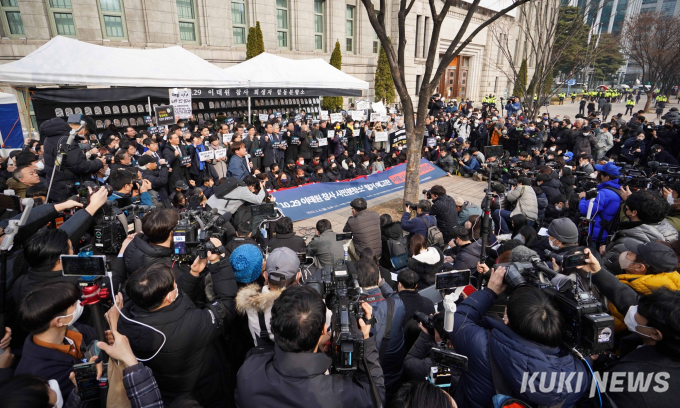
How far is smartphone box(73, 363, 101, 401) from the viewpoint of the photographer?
6.16 feet

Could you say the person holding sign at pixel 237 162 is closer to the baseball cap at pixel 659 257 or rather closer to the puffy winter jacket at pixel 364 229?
the puffy winter jacket at pixel 364 229

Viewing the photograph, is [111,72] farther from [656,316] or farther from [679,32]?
[679,32]

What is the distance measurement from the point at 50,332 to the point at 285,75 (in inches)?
494

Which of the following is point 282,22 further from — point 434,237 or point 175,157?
point 434,237

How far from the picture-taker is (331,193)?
9109mm

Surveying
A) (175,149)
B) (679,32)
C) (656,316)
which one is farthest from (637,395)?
(679,32)

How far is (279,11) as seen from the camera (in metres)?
19.2

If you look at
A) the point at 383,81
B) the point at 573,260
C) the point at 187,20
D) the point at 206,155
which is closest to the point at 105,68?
the point at 206,155

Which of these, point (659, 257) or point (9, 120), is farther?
point (9, 120)

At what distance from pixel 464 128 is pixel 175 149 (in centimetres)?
1174

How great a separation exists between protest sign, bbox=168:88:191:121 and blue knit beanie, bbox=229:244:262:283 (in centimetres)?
867

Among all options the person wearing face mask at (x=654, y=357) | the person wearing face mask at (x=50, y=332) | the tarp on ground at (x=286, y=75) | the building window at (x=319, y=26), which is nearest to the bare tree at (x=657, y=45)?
the building window at (x=319, y=26)

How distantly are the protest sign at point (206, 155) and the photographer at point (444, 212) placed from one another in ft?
15.8

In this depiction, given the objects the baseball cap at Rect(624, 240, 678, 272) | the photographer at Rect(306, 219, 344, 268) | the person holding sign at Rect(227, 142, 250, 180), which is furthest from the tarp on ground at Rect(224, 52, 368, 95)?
the baseball cap at Rect(624, 240, 678, 272)
